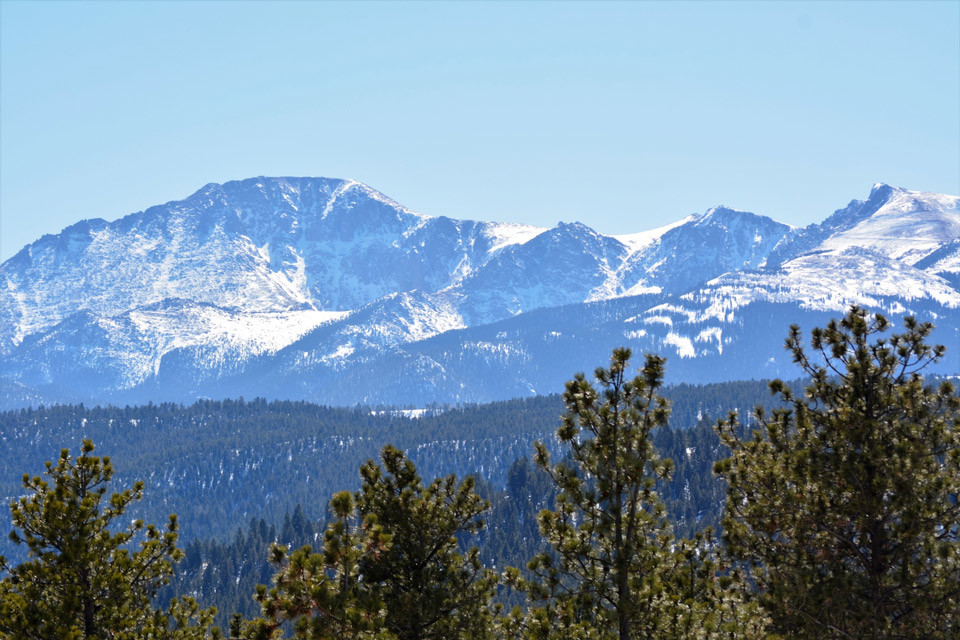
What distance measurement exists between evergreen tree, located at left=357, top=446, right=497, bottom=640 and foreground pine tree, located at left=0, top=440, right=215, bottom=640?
7.43 m

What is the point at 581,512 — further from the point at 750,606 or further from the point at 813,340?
the point at 813,340

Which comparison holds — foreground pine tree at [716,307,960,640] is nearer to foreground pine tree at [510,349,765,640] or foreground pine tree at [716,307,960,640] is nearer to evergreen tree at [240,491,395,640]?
foreground pine tree at [510,349,765,640]

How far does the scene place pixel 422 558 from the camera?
26188mm

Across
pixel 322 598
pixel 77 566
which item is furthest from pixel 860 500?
pixel 77 566

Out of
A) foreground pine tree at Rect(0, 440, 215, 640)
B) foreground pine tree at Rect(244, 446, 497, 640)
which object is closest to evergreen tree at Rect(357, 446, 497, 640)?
foreground pine tree at Rect(244, 446, 497, 640)

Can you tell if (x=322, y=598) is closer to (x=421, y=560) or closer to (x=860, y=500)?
(x=421, y=560)

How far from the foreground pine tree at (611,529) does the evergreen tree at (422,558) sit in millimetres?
3280

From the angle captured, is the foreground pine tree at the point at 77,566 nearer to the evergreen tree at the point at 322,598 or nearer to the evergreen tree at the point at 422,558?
the evergreen tree at the point at 422,558

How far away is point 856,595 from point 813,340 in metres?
6.58

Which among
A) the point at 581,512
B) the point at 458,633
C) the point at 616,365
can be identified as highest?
the point at 616,365

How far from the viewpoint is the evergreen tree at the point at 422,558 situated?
84.0ft

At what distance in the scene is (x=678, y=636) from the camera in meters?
21.7

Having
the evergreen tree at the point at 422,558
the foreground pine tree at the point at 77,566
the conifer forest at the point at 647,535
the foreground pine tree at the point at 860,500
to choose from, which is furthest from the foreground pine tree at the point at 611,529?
the foreground pine tree at the point at 77,566

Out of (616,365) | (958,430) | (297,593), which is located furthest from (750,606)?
(297,593)
